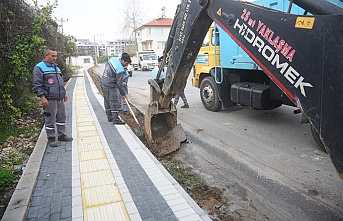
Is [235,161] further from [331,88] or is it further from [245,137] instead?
[331,88]

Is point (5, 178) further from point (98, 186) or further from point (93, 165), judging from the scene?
point (98, 186)

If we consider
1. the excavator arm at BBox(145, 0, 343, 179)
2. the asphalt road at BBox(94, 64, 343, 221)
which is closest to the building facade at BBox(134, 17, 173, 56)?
the asphalt road at BBox(94, 64, 343, 221)

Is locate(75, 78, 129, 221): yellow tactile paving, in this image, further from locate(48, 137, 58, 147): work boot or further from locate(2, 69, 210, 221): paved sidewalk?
locate(48, 137, 58, 147): work boot

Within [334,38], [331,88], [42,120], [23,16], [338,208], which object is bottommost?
[338,208]

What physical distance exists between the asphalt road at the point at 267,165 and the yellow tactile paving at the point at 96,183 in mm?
1338

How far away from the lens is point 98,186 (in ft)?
10.9

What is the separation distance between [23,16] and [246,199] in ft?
19.7

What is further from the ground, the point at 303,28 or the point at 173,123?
the point at 303,28

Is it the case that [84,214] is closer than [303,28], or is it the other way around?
[303,28]

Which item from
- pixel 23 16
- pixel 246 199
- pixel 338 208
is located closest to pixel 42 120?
pixel 23 16

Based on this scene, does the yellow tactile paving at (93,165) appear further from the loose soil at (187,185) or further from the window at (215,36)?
the window at (215,36)

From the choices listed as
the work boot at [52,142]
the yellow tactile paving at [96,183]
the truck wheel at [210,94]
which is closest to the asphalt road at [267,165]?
the truck wheel at [210,94]

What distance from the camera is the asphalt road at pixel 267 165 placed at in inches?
121

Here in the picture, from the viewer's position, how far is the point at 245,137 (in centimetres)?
545
